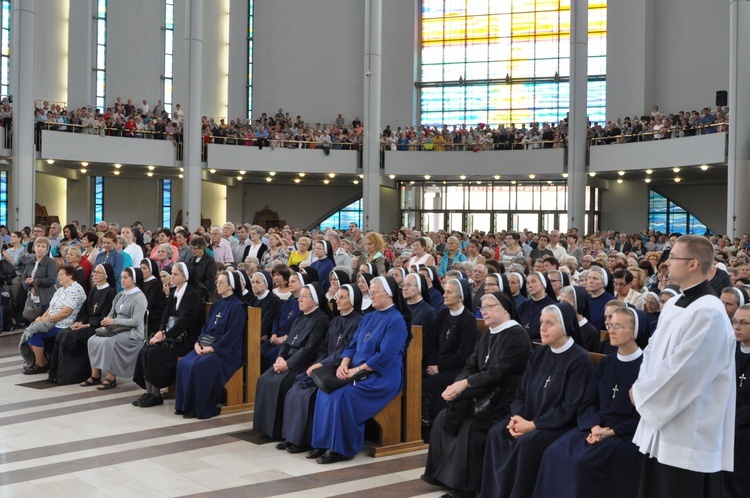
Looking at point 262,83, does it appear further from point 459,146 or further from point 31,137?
point 31,137

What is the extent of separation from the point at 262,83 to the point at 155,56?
4342 millimetres

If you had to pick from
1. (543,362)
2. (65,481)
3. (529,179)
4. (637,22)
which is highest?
(637,22)

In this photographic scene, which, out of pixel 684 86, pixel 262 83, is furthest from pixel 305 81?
pixel 684 86

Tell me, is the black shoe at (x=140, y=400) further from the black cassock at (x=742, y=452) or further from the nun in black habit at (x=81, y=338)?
the black cassock at (x=742, y=452)

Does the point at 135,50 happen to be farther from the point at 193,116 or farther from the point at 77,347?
the point at 77,347

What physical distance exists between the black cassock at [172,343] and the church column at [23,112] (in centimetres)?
1468

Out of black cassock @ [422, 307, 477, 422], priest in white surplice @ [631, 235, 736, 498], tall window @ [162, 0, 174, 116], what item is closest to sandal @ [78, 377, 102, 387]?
black cassock @ [422, 307, 477, 422]

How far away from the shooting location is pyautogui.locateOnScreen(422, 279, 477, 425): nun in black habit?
7309 millimetres

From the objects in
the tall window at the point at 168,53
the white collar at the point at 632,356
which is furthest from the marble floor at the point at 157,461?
the tall window at the point at 168,53

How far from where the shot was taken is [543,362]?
215 inches

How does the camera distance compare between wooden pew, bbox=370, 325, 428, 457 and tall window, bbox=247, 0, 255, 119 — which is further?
tall window, bbox=247, 0, 255, 119

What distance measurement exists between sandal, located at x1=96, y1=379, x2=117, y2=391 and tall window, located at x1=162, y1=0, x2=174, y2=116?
22.5m

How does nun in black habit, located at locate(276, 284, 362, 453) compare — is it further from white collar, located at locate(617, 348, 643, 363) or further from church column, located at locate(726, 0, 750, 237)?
church column, located at locate(726, 0, 750, 237)

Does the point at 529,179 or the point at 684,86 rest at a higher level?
the point at 684,86
